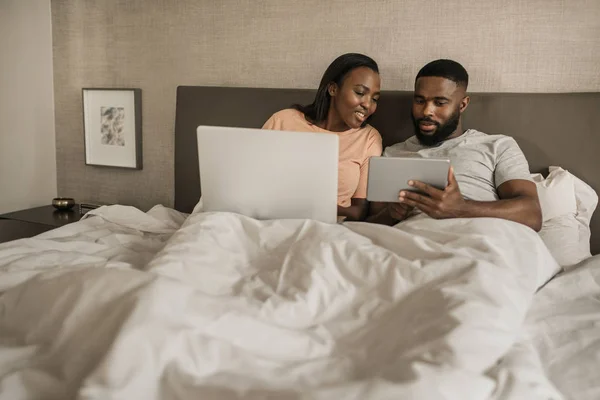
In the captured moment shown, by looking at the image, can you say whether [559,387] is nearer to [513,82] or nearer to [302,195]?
[302,195]

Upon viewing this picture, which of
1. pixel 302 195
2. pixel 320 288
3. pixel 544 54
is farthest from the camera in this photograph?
pixel 544 54

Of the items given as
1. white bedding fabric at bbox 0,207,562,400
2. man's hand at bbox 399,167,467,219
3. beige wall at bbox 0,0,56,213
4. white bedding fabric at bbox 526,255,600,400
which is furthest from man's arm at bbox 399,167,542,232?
beige wall at bbox 0,0,56,213

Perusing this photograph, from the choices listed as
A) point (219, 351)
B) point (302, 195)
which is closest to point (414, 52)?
point (302, 195)

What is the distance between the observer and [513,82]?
1.93m

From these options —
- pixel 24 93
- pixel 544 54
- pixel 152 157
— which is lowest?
pixel 152 157

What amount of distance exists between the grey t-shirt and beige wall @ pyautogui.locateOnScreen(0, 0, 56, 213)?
2.10m

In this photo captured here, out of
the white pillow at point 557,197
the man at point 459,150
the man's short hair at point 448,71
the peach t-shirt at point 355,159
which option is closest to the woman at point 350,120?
the peach t-shirt at point 355,159

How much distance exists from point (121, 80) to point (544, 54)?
2007 mm

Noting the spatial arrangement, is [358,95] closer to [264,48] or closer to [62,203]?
[264,48]

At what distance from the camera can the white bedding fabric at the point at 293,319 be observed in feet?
2.37

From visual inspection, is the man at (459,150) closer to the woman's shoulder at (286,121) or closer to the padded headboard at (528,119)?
the padded headboard at (528,119)

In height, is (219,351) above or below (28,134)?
below

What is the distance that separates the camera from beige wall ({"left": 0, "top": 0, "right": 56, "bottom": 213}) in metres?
2.60

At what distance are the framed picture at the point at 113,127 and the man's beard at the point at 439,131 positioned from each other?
1.49 meters
